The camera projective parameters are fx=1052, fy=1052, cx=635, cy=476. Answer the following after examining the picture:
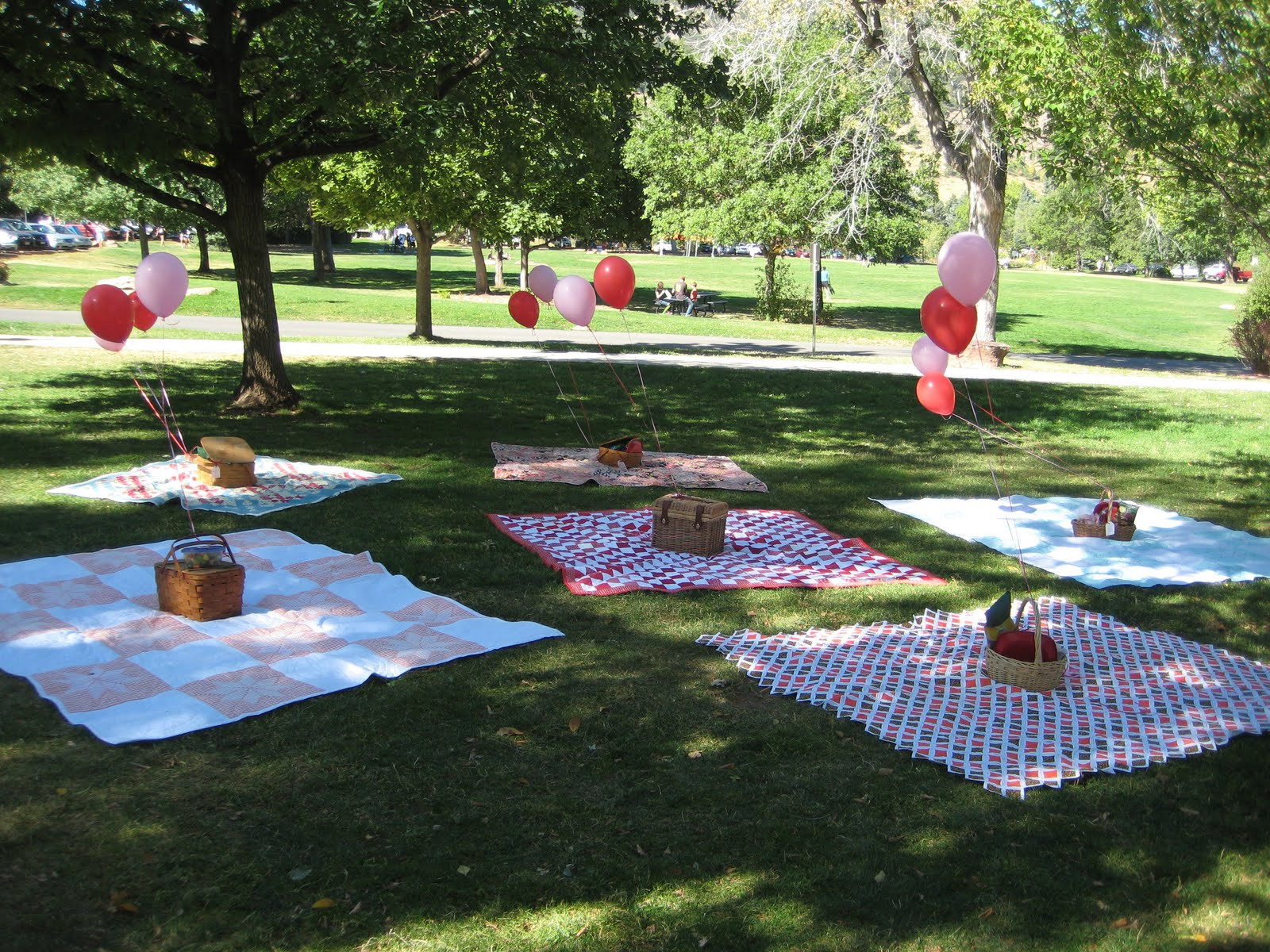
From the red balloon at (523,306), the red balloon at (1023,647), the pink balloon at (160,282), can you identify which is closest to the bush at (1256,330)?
the red balloon at (523,306)

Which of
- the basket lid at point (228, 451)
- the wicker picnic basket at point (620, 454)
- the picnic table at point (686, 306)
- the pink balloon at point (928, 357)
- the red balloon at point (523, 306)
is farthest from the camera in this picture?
the picnic table at point (686, 306)

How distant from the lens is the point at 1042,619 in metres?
6.69

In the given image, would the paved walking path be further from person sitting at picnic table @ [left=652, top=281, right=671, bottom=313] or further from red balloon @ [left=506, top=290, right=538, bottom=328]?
person sitting at picnic table @ [left=652, top=281, right=671, bottom=313]

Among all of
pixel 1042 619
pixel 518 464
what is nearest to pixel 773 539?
pixel 1042 619

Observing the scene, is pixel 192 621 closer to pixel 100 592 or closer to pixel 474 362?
pixel 100 592

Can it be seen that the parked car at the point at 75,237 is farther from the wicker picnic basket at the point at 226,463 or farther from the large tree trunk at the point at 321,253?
the wicker picnic basket at the point at 226,463

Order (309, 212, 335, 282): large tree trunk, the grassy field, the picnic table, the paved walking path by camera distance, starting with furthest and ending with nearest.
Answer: (309, 212, 335, 282): large tree trunk
the picnic table
the grassy field
the paved walking path

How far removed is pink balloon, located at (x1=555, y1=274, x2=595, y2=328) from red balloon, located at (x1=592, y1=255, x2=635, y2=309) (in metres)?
0.11

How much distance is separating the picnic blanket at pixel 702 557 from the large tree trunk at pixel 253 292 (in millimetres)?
5292

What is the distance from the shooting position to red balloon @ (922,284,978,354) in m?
6.17

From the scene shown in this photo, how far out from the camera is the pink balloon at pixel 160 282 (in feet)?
23.8

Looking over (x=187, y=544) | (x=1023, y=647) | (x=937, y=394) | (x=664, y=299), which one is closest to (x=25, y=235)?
(x=664, y=299)

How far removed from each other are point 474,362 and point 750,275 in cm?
4555

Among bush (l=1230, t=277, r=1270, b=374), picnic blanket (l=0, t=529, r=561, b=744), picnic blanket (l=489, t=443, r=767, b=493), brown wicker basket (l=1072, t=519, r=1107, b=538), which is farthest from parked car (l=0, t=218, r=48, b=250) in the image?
brown wicker basket (l=1072, t=519, r=1107, b=538)
